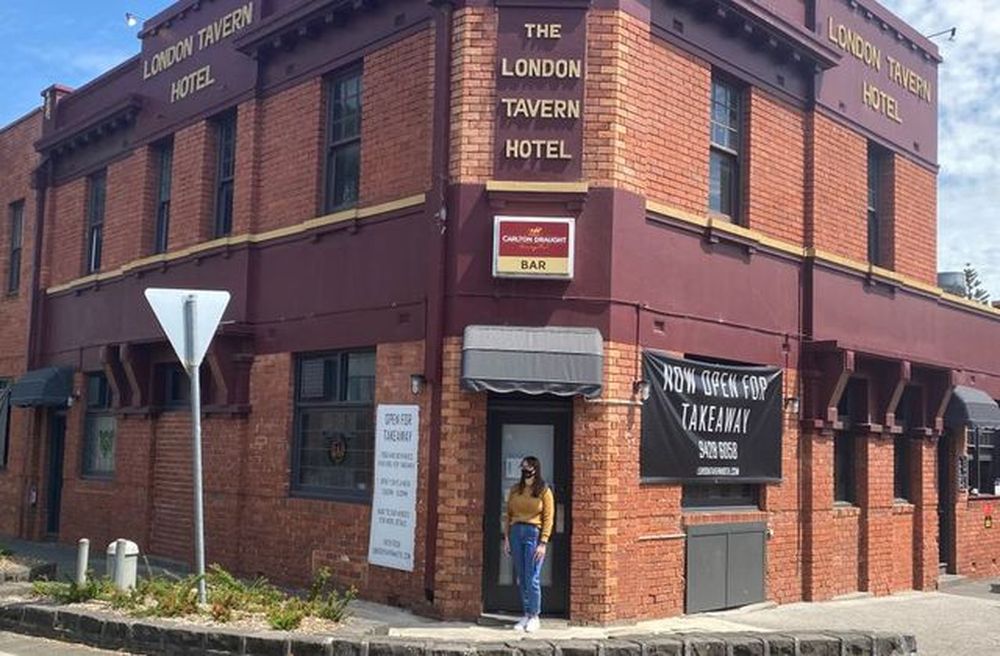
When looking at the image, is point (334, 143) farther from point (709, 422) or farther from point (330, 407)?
point (709, 422)

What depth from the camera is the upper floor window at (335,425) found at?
487 inches

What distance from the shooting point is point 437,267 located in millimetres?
11102

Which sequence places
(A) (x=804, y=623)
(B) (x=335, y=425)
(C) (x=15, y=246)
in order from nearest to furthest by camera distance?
1. (A) (x=804, y=623)
2. (B) (x=335, y=425)
3. (C) (x=15, y=246)

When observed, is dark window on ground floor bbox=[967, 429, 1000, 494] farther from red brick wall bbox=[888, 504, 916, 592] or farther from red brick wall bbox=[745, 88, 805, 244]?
red brick wall bbox=[745, 88, 805, 244]

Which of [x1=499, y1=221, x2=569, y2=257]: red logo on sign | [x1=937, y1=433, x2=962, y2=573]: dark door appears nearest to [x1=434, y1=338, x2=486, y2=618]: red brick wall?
[x1=499, y1=221, x2=569, y2=257]: red logo on sign

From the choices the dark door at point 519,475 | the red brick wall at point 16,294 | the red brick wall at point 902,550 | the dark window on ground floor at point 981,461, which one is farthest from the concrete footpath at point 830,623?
the red brick wall at point 16,294

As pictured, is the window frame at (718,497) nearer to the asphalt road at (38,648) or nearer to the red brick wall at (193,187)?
the asphalt road at (38,648)

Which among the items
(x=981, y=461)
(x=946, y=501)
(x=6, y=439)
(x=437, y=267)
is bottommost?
(x=946, y=501)

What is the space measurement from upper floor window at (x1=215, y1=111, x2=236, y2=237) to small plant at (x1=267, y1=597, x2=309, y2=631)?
7.11 m

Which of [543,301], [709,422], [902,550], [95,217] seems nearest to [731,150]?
[709,422]

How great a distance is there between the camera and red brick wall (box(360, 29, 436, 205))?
11.8m

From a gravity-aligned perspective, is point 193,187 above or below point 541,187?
above

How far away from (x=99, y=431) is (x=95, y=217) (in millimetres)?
3785

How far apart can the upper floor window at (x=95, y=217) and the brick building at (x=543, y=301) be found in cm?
9
